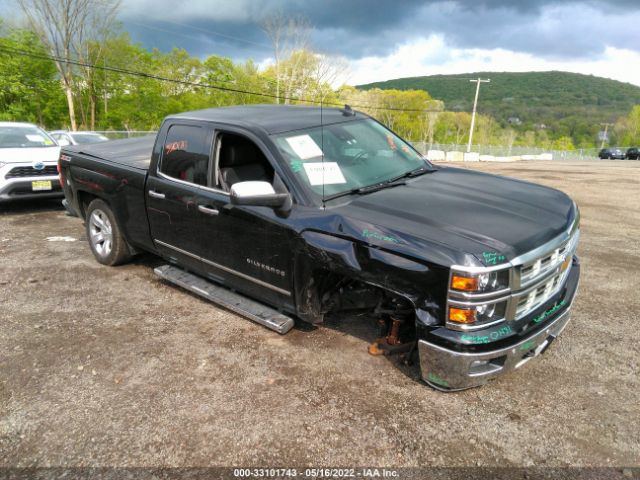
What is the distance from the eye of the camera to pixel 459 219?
275cm

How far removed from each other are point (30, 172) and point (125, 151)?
382cm

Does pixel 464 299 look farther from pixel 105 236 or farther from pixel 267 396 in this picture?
pixel 105 236

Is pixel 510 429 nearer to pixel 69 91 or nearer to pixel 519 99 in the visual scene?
pixel 69 91

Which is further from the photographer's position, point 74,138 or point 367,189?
point 74,138

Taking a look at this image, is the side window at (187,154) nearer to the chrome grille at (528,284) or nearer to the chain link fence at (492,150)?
the chrome grille at (528,284)

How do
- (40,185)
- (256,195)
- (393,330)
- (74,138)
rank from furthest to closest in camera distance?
1. (74,138)
2. (40,185)
3. (393,330)
4. (256,195)

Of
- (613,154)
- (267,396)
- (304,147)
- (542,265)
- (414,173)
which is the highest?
(304,147)

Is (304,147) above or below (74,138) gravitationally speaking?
above

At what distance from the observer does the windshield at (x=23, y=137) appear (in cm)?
826

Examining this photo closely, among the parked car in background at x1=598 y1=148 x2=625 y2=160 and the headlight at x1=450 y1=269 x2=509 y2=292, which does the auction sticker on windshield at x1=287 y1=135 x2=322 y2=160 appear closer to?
the headlight at x1=450 y1=269 x2=509 y2=292

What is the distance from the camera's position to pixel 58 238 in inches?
260

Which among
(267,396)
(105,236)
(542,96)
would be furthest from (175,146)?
(542,96)

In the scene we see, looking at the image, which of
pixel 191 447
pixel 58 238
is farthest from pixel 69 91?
pixel 191 447

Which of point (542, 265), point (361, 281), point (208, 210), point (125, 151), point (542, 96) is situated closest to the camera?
point (542, 265)
